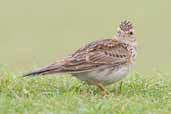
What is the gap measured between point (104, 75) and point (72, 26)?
15021 mm

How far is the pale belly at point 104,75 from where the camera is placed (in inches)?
498

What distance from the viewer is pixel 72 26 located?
2770 centimetres

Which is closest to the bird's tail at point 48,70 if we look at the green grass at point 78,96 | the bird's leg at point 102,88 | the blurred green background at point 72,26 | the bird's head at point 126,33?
the green grass at point 78,96

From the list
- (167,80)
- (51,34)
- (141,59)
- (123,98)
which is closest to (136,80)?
(167,80)

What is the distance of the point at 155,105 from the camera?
462 inches

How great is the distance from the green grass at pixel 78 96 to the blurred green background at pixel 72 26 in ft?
29.7

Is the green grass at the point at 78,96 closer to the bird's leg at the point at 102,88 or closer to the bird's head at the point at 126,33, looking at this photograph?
the bird's leg at the point at 102,88

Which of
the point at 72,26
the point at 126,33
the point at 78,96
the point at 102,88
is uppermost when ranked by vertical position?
the point at 126,33

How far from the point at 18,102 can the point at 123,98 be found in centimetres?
157

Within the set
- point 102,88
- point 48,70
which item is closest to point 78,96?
point 48,70

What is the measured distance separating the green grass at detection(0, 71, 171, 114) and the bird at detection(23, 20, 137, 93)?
210 millimetres

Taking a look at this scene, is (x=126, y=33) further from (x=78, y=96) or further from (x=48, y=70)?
(x=78, y=96)

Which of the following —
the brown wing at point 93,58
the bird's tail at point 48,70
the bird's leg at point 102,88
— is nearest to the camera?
the bird's tail at point 48,70

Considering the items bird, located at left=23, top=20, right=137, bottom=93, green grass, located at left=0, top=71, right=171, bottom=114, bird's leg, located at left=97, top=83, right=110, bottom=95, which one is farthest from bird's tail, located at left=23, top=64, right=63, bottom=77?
bird's leg, located at left=97, top=83, right=110, bottom=95
